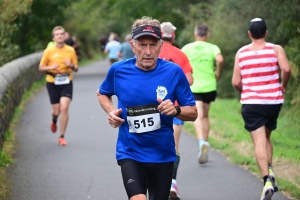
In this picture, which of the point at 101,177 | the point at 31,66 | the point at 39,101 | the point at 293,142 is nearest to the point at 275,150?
the point at 293,142

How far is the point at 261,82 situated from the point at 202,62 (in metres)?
2.89

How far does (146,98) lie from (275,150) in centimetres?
643

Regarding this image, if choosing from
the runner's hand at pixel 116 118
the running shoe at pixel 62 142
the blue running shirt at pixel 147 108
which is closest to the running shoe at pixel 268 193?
the blue running shirt at pixel 147 108

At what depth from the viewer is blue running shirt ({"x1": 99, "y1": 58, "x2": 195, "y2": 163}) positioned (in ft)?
18.1

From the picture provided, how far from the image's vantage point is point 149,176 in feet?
18.5

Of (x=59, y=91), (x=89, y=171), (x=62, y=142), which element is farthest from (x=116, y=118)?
(x=59, y=91)

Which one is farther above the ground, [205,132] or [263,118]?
[263,118]

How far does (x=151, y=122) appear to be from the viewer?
5.52 m

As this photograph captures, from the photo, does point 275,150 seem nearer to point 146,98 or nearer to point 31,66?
point 146,98

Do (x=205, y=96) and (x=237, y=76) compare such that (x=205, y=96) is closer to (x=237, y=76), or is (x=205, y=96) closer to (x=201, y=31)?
(x=201, y=31)

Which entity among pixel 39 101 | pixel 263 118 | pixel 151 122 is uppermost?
pixel 151 122

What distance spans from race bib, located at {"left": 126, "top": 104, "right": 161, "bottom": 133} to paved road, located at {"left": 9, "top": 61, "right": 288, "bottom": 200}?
3.02 metres

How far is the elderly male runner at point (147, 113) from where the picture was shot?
5.47m

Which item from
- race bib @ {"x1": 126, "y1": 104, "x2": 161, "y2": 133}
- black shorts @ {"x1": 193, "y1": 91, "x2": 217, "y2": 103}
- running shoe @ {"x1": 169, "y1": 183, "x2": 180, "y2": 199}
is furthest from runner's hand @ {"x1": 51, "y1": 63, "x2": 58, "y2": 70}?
race bib @ {"x1": 126, "y1": 104, "x2": 161, "y2": 133}
